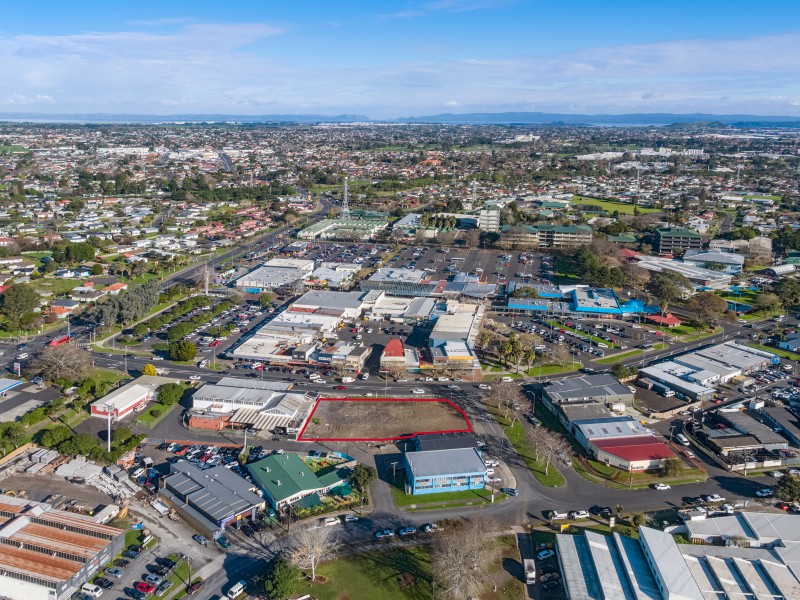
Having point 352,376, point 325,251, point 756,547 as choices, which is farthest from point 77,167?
point 756,547

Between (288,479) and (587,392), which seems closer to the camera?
(288,479)

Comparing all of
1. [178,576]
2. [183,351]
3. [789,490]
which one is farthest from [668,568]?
[183,351]

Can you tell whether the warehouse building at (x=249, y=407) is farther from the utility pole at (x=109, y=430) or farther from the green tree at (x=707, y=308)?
the green tree at (x=707, y=308)

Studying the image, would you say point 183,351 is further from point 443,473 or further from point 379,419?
point 443,473

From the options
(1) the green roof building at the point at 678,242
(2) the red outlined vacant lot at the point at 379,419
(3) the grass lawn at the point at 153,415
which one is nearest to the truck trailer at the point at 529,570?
(2) the red outlined vacant lot at the point at 379,419

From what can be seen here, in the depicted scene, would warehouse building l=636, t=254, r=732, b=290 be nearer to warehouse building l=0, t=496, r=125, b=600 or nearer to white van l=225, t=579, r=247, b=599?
white van l=225, t=579, r=247, b=599

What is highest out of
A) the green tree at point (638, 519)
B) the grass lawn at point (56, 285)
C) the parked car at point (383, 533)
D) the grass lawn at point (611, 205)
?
the grass lawn at point (611, 205)
